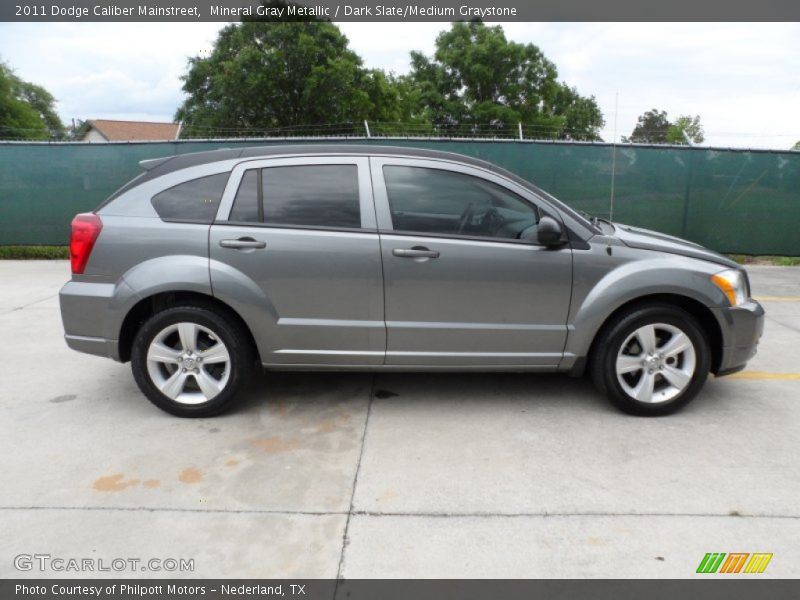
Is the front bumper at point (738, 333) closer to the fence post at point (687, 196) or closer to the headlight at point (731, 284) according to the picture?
the headlight at point (731, 284)

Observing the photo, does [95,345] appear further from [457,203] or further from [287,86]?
[287,86]

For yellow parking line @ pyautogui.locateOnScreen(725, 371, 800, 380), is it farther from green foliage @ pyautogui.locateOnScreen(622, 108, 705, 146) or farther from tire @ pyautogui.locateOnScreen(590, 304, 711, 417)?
green foliage @ pyautogui.locateOnScreen(622, 108, 705, 146)

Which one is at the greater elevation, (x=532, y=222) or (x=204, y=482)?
(x=532, y=222)

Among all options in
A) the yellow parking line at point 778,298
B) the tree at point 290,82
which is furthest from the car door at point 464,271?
the tree at point 290,82

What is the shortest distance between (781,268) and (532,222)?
811cm

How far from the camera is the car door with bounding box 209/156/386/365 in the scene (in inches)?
150

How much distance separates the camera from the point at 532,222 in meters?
3.96

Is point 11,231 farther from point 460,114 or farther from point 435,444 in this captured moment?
point 460,114

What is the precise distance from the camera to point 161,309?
12.9 ft

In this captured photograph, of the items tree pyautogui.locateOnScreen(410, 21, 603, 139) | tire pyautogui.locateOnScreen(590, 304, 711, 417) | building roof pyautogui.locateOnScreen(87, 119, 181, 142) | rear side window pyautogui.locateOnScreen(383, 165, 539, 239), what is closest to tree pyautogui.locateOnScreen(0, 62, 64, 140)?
building roof pyautogui.locateOnScreen(87, 119, 181, 142)

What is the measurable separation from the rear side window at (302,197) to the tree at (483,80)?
135ft

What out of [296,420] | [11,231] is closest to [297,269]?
[296,420]
